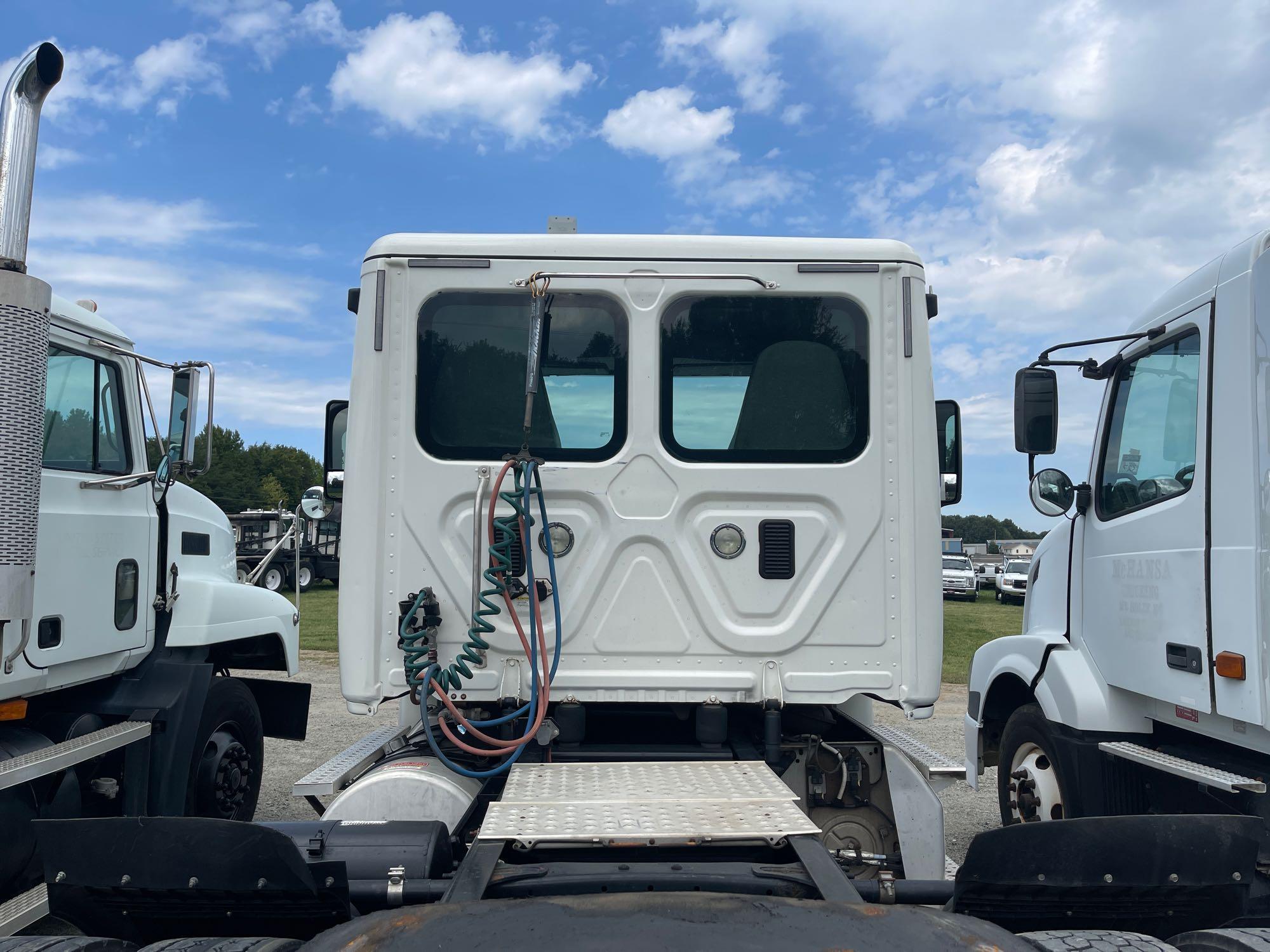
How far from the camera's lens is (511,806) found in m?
2.80

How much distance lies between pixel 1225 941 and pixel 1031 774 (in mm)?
2363

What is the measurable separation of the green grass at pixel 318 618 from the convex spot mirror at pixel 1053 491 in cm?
964

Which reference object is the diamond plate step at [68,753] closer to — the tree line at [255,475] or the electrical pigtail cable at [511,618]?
the electrical pigtail cable at [511,618]

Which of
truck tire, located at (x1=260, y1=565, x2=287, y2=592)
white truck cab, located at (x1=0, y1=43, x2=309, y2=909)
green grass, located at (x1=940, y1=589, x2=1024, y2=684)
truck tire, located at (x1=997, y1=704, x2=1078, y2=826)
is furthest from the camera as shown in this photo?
truck tire, located at (x1=260, y1=565, x2=287, y2=592)

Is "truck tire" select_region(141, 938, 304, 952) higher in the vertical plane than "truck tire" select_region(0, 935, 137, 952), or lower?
higher

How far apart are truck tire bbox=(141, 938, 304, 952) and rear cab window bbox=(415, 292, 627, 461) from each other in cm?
187

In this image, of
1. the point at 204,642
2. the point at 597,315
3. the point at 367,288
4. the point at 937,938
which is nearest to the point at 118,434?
the point at 204,642

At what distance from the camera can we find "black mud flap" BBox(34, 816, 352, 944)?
7.56ft

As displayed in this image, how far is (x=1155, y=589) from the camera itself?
155 inches

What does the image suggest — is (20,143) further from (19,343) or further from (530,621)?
(530,621)

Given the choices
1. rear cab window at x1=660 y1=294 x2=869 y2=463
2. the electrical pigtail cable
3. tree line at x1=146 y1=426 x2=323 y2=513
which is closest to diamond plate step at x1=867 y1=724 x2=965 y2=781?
rear cab window at x1=660 y1=294 x2=869 y2=463

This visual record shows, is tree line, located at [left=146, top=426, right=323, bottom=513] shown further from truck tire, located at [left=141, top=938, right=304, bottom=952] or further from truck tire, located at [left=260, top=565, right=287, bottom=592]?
truck tire, located at [left=141, top=938, right=304, bottom=952]

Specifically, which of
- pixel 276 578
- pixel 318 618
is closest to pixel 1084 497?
pixel 318 618

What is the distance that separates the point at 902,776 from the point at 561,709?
1315 millimetres
